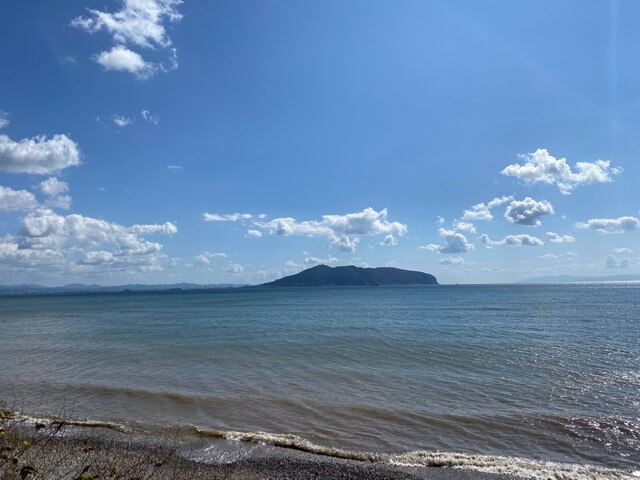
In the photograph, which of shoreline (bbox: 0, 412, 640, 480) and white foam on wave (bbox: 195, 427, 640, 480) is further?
white foam on wave (bbox: 195, 427, 640, 480)

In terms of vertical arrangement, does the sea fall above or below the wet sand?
below

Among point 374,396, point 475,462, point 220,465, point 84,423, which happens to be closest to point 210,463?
point 220,465

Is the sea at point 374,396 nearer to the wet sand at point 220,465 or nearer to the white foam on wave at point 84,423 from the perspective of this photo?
the white foam on wave at point 84,423

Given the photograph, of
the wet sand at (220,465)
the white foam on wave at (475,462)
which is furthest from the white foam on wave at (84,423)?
the white foam on wave at (475,462)

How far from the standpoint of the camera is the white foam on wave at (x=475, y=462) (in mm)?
9727

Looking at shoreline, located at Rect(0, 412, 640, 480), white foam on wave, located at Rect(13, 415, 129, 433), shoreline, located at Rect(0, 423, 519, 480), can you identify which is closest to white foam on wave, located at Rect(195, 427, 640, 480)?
shoreline, located at Rect(0, 412, 640, 480)

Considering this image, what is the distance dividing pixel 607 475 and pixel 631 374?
12619mm

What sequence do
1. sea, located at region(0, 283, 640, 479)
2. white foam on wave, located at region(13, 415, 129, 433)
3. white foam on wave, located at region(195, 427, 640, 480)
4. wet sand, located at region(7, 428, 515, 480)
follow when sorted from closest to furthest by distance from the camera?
1. wet sand, located at region(7, 428, 515, 480)
2. white foam on wave, located at region(195, 427, 640, 480)
3. sea, located at region(0, 283, 640, 479)
4. white foam on wave, located at region(13, 415, 129, 433)

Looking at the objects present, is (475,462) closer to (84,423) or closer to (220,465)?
(220,465)

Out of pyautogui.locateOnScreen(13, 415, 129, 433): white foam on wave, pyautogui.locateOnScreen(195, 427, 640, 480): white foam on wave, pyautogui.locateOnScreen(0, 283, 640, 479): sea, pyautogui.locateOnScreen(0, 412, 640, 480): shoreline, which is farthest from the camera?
pyautogui.locateOnScreen(13, 415, 129, 433): white foam on wave

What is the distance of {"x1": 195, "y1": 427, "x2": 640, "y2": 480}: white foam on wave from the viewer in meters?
9.73

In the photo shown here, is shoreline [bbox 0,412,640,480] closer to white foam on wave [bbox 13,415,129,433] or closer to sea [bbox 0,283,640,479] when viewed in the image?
sea [bbox 0,283,640,479]

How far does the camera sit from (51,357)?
2544 centimetres

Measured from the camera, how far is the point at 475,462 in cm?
1034
